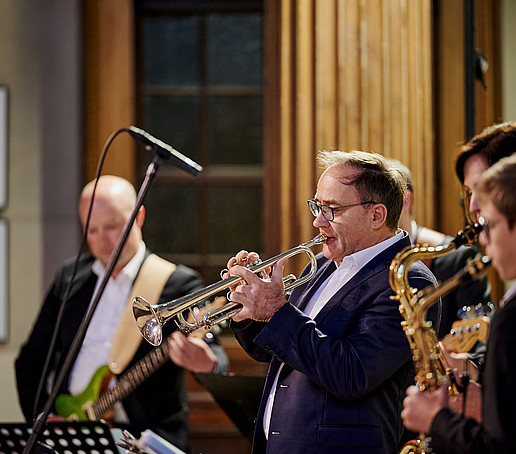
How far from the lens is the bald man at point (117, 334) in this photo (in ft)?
10.8

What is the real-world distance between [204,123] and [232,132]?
0.17m

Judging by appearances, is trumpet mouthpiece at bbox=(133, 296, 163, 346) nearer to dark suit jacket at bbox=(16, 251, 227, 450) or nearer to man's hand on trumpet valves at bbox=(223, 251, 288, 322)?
man's hand on trumpet valves at bbox=(223, 251, 288, 322)

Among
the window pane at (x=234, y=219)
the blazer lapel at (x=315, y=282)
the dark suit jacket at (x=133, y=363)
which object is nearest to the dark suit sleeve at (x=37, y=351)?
the dark suit jacket at (x=133, y=363)

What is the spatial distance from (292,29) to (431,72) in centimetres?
77

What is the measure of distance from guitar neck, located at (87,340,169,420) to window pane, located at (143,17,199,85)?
1849 millimetres

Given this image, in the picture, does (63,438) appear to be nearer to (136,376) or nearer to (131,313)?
(136,376)

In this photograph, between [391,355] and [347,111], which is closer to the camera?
[391,355]

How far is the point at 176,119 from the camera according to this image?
14.9 ft

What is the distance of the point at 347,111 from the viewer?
4.05 meters

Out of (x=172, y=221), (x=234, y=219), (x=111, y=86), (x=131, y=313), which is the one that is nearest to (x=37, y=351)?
(x=131, y=313)

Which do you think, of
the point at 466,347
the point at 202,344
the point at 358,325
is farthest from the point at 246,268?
the point at 202,344

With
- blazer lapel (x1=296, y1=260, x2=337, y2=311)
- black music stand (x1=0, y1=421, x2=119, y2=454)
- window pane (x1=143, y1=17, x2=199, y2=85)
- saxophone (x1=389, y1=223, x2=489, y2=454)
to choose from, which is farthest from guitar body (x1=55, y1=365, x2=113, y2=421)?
window pane (x1=143, y1=17, x2=199, y2=85)

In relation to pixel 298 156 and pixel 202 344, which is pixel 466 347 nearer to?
pixel 202 344

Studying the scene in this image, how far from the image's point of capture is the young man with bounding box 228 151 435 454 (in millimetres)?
2080
